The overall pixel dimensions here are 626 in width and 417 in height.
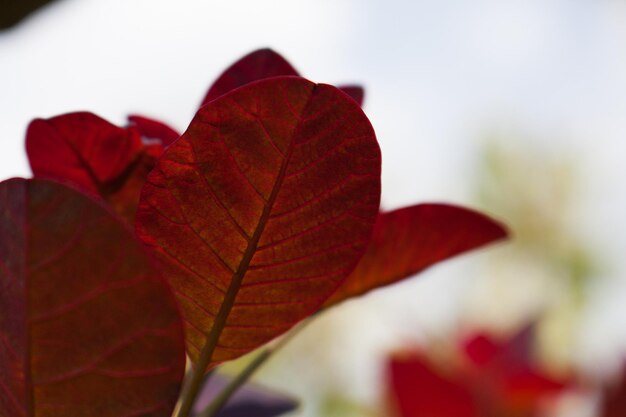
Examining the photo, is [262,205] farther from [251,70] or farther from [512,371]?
[512,371]

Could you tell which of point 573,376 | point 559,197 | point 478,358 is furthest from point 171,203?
point 559,197

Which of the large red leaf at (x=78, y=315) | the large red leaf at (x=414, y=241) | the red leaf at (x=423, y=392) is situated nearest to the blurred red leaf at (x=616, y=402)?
the large red leaf at (x=414, y=241)

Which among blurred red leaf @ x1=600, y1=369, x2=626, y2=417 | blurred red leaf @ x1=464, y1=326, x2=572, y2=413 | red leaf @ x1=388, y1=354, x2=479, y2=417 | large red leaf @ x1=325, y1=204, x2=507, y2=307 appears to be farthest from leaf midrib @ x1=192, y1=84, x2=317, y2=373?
blurred red leaf @ x1=464, y1=326, x2=572, y2=413

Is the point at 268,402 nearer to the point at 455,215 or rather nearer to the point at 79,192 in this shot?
the point at 455,215

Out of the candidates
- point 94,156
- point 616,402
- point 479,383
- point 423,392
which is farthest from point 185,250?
point 479,383

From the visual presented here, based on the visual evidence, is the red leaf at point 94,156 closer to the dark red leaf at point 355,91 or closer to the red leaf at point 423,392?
the dark red leaf at point 355,91

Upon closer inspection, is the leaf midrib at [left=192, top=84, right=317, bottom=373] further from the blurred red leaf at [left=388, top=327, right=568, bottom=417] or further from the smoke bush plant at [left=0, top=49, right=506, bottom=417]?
the blurred red leaf at [left=388, top=327, right=568, bottom=417]
